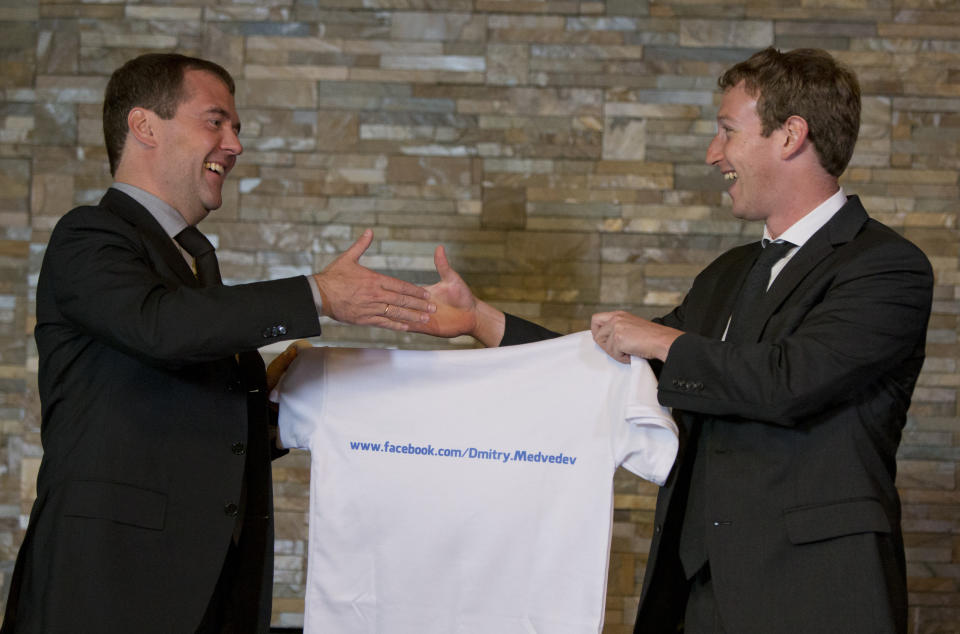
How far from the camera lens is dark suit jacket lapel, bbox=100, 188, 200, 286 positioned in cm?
219

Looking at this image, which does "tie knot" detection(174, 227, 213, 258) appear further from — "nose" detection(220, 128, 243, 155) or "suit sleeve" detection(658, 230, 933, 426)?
"suit sleeve" detection(658, 230, 933, 426)

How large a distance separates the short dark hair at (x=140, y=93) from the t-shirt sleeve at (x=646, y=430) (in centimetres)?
129

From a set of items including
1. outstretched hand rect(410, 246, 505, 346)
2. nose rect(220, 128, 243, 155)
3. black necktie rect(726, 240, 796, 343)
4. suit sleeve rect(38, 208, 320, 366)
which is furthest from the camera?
outstretched hand rect(410, 246, 505, 346)

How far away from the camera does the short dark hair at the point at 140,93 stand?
2.41 metres

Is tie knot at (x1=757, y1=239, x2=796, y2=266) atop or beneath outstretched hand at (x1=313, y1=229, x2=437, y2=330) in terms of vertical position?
atop

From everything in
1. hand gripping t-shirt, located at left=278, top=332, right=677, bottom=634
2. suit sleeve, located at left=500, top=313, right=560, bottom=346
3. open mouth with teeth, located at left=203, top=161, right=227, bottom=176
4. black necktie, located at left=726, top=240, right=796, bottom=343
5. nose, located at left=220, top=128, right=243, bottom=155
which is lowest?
hand gripping t-shirt, located at left=278, top=332, right=677, bottom=634

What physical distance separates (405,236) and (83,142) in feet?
4.37

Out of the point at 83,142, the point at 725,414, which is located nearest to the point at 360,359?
the point at 725,414

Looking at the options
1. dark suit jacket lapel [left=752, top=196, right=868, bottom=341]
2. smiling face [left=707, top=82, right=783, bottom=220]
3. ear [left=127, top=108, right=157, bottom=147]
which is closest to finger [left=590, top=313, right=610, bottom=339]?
dark suit jacket lapel [left=752, top=196, right=868, bottom=341]

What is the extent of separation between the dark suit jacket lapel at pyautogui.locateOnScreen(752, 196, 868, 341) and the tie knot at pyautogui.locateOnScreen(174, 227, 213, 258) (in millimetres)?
1291

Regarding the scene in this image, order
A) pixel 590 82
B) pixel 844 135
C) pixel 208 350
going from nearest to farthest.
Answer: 1. pixel 208 350
2. pixel 844 135
3. pixel 590 82

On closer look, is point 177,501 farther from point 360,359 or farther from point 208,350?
point 360,359

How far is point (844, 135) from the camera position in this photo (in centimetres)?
233

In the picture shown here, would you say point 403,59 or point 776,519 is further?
point 403,59
